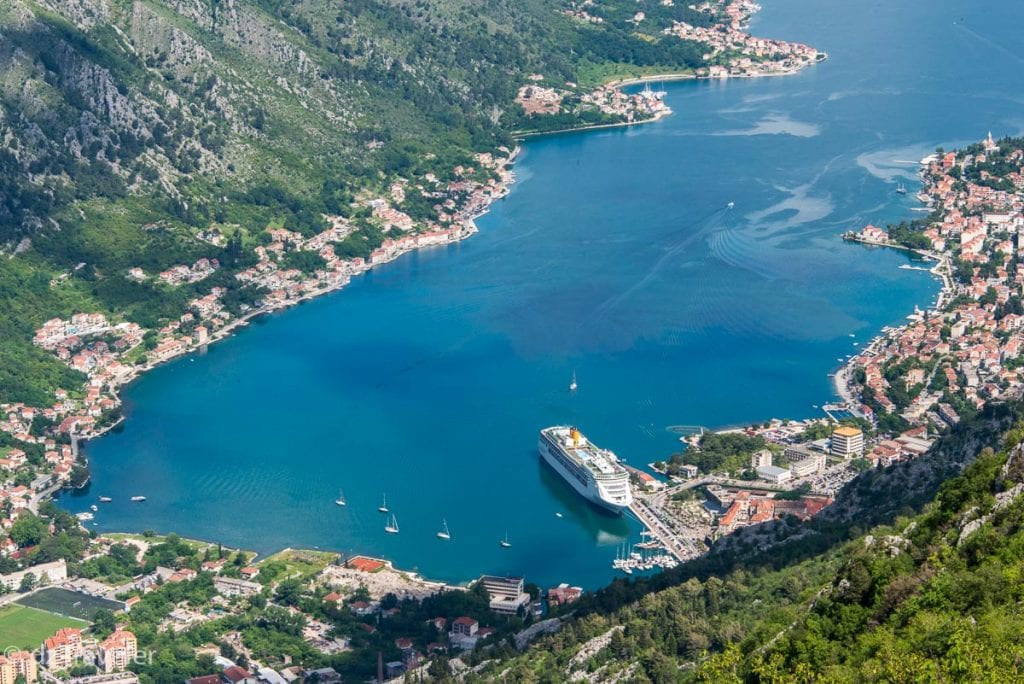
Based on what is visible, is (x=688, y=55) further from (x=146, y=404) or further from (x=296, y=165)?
(x=146, y=404)

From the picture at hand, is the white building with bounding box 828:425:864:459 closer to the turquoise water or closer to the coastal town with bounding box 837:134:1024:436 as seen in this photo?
the coastal town with bounding box 837:134:1024:436

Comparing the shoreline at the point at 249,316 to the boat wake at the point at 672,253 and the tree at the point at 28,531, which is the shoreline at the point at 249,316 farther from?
the boat wake at the point at 672,253

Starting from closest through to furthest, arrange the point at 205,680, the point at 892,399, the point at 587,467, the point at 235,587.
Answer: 1. the point at 205,680
2. the point at 235,587
3. the point at 587,467
4. the point at 892,399

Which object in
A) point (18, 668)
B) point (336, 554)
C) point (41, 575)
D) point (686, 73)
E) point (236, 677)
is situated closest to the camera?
point (236, 677)

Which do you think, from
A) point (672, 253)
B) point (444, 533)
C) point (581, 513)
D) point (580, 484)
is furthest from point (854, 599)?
point (672, 253)

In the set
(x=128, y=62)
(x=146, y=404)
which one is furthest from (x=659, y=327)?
(x=128, y=62)

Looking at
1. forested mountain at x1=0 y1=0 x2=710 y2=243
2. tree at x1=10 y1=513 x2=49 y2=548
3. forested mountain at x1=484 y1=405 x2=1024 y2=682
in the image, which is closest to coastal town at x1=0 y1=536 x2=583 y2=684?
tree at x1=10 y1=513 x2=49 y2=548

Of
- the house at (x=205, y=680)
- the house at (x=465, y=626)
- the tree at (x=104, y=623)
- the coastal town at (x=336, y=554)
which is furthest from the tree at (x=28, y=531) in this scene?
the house at (x=465, y=626)

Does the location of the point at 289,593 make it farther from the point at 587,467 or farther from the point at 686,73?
the point at 686,73
